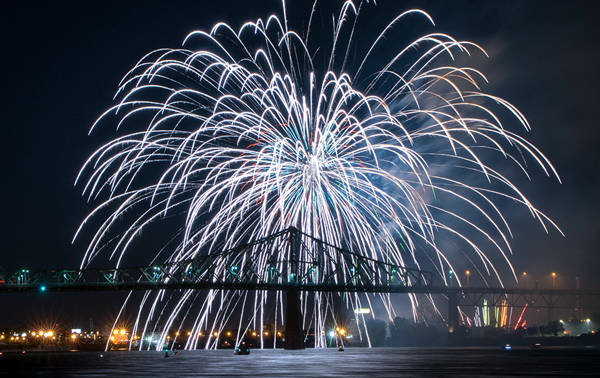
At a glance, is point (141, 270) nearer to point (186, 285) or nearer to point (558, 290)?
point (186, 285)

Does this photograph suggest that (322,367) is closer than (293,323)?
Yes

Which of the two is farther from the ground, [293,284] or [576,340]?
[293,284]

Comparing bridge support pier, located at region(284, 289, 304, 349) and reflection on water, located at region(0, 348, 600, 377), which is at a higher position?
bridge support pier, located at region(284, 289, 304, 349)

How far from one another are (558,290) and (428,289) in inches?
2199

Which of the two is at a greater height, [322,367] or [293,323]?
[293,323]

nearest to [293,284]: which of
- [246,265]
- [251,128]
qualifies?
[246,265]

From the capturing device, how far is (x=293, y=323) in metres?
109

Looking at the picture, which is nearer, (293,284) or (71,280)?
(293,284)

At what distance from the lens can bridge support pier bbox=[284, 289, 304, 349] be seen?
110 metres

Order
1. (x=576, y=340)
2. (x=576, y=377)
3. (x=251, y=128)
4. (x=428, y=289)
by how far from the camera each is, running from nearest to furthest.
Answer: (x=576, y=377)
(x=251, y=128)
(x=428, y=289)
(x=576, y=340)

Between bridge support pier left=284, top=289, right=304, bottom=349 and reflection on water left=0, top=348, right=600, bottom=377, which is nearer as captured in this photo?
reflection on water left=0, top=348, right=600, bottom=377

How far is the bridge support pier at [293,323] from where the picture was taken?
10969 centimetres

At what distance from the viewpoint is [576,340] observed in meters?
170

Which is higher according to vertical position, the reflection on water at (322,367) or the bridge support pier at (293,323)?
the bridge support pier at (293,323)
